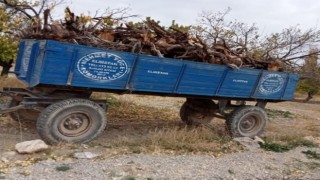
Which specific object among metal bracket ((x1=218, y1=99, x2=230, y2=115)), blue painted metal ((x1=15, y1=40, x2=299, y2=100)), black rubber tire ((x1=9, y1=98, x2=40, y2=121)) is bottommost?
black rubber tire ((x1=9, y1=98, x2=40, y2=121))

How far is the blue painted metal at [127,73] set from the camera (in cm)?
675

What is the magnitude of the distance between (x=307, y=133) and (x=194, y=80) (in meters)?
4.83

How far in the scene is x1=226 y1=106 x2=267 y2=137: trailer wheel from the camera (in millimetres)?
9680

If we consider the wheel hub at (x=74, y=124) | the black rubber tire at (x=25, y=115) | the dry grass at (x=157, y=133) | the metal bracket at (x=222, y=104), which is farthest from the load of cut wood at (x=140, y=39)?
the dry grass at (x=157, y=133)

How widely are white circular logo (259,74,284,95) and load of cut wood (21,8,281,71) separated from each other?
625mm

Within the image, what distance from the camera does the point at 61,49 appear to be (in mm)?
6688

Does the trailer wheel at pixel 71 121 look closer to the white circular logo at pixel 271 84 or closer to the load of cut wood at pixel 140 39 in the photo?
the load of cut wood at pixel 140 39

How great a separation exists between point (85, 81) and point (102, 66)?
0.40 m

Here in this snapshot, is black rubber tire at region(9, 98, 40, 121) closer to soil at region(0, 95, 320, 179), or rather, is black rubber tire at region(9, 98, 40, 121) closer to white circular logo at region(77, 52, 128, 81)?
soil at region(0, 95, 320, 179)

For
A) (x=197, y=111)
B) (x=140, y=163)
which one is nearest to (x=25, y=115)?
(x=140, y=163)

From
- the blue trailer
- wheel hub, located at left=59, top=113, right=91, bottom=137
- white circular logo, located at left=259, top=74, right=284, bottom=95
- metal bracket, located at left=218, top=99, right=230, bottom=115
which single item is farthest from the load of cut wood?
wheel hub, located at left=59, top=113, right=91, bottom=137

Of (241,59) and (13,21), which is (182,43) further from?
(13,21)

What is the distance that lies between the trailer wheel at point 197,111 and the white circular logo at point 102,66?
3.53 metres

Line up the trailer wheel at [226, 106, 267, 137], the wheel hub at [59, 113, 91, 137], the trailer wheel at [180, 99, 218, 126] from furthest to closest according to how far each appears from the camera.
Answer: the trailer wheel at [180, 99, 218, 126]
the trailer wheel at [226, 106, 267, 137]
the wheel hub at [59, 113, 91, 137]
